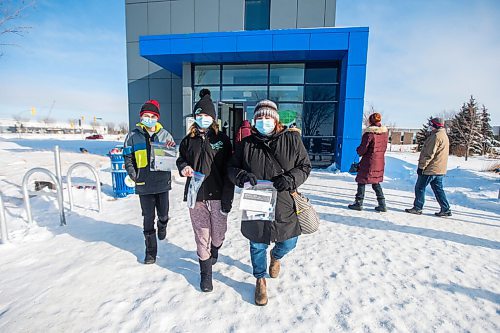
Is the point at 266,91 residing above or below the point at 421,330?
above

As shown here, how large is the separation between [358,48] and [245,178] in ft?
28.2

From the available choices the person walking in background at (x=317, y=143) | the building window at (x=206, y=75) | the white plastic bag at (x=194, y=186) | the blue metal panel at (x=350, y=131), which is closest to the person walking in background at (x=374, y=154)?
the white plastic bag at (x=194, y=186)

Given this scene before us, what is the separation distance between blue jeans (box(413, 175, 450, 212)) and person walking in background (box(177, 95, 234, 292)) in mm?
4096

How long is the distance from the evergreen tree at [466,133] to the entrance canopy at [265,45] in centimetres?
1979

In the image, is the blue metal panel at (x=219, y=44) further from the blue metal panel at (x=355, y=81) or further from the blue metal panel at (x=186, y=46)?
the blue metal panel at (x=355, y=81)

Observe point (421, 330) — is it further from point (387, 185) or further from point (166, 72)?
point (166, 72)

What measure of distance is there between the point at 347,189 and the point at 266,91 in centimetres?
571

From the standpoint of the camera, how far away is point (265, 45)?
888cm

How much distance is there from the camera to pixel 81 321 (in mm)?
2053

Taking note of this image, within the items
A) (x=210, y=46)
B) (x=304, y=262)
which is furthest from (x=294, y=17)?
(x=304, y=262)

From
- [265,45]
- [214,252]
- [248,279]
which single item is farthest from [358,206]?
[265,45]

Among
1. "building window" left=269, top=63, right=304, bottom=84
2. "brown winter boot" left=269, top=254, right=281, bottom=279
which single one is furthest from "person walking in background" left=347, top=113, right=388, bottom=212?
"building window" left=269, top=63, right=304, bottom=84

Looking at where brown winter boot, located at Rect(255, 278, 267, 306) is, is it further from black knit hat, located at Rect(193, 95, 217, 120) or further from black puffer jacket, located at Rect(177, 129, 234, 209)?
black knit hat, located at Rect(193, 95, 217, 120)

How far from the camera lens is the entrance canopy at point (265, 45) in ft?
28.0
